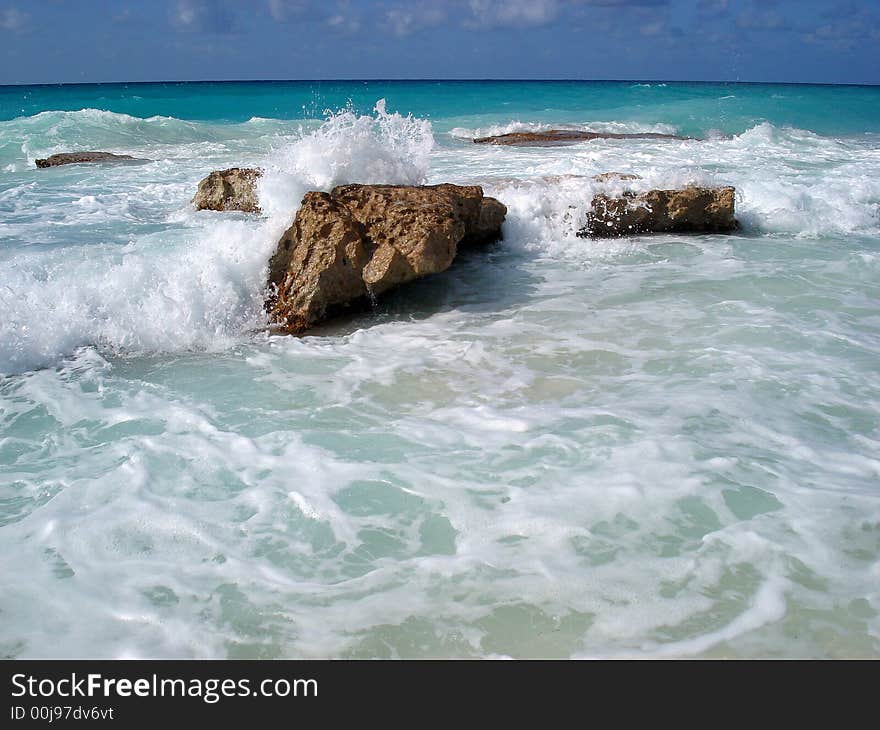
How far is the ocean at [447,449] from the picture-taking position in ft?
8.10

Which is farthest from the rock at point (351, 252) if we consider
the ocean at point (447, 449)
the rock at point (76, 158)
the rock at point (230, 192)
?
the rock at point (76, 158)

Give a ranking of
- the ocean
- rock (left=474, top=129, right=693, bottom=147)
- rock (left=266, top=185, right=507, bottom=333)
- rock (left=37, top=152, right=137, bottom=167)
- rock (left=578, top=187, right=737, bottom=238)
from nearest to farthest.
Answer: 1. the ocean
2. rock (left=266, top=185, right=507, bottom=333)
3. rock (left=578, top=187, right=737, bottom=238)
4. rock (left=37, top=152, right=137, bottom=167)
5. rock (left=474, top=129, right=693, bottom=147)

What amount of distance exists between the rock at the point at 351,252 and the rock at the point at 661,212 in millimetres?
2328

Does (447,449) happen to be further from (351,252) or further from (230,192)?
(230,192)

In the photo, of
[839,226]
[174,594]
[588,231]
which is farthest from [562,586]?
[839,226]

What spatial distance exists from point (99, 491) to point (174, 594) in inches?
34.3

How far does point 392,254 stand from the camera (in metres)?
5.41

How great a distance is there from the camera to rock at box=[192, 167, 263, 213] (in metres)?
8.67

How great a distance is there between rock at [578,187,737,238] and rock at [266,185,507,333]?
91.7 inches

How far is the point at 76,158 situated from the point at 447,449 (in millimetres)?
13920

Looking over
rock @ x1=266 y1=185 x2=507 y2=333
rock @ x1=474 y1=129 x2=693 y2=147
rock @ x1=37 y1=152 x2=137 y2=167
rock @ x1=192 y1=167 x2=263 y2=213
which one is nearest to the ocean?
rock @ x1=266 y1=185 x2=507 y2=333

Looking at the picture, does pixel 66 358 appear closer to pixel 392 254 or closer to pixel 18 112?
pixel 392 254

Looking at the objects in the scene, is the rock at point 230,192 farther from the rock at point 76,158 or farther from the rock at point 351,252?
the rock at point 76,158

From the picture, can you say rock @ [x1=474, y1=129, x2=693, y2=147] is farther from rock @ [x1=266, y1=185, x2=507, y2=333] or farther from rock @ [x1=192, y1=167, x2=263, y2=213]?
rock @ [x1=266, y1=185, x2=507, y2=333]
